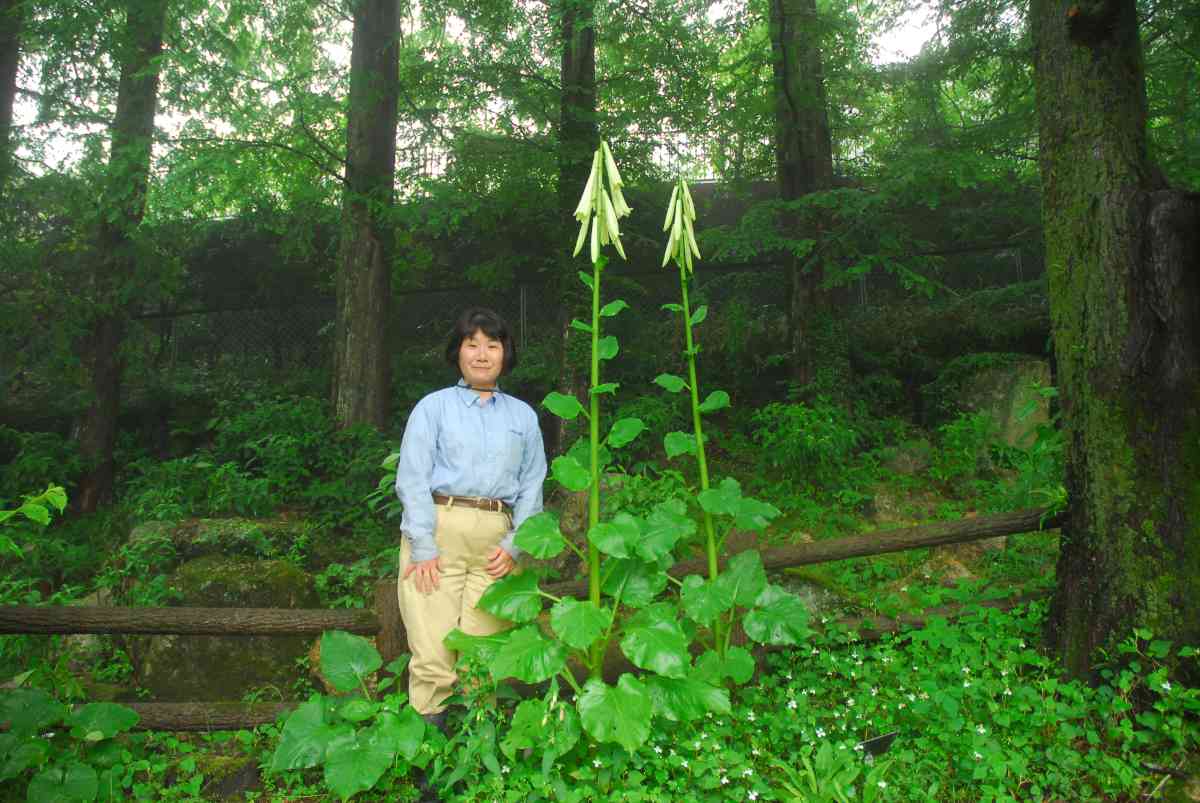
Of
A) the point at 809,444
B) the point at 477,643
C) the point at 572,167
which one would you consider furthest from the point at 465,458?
the point at 572,167

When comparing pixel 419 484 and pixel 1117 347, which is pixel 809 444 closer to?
pixel 1117 347

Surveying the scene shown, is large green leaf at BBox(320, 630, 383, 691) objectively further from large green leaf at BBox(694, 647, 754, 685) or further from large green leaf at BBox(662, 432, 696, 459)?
large green leaf at BBox(662, 432, 696, 459)

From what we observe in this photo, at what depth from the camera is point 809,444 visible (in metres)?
6.53

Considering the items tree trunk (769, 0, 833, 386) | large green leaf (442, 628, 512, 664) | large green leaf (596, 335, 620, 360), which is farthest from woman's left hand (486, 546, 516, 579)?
tree trunk (769, 0, 833, 386)

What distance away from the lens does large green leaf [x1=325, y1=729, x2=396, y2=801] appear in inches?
107

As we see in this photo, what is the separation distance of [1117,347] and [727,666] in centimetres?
215

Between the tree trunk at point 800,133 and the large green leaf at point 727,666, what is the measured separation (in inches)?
172

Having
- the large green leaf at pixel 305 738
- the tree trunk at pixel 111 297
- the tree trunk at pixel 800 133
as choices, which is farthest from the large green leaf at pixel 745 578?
the tree trunk at pixel 111 297

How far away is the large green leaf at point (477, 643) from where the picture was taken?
291 cm

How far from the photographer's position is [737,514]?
3.12 metres

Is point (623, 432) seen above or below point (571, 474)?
above

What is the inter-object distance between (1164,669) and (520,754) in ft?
8.38

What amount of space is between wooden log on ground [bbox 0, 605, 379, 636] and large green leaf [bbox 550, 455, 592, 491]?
1.30 metres

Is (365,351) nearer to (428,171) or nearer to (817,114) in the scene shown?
(428,171)
